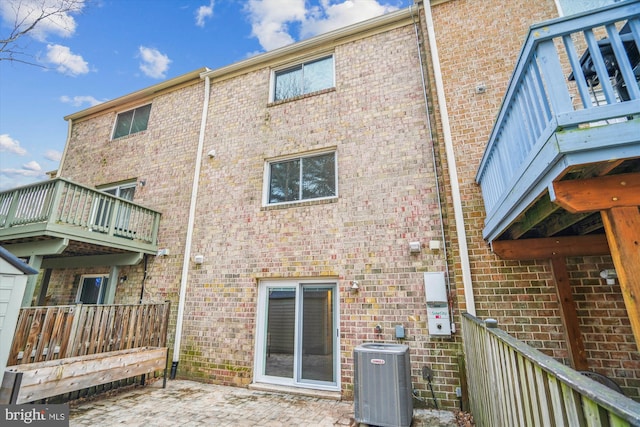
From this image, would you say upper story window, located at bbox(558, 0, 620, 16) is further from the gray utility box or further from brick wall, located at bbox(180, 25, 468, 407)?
the gray utility box

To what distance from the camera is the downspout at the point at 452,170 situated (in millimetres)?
4441

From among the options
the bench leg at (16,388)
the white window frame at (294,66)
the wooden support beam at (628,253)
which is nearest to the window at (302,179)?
the white window frame at (294,66)

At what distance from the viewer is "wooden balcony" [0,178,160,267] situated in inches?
222

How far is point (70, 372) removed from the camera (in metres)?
3.97

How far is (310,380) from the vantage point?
205 inches

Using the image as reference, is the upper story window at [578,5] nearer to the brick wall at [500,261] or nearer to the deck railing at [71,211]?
the brick wall at [500,261]

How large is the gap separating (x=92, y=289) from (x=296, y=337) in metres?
5.99

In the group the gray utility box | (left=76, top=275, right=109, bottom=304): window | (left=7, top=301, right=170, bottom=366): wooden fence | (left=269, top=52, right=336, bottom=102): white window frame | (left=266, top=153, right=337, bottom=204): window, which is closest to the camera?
the gray utility box

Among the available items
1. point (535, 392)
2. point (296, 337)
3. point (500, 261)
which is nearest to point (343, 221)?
point (296, 337)

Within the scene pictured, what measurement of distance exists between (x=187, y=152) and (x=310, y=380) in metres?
6.38

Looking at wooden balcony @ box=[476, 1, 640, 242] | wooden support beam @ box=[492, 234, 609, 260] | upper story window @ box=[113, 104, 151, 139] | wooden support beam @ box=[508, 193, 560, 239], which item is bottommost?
wooden support beam @ box=[492, 234, 609, 260]

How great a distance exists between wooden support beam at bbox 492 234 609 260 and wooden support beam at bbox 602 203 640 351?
2.24 meters

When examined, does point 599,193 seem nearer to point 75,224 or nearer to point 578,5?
point 578,5

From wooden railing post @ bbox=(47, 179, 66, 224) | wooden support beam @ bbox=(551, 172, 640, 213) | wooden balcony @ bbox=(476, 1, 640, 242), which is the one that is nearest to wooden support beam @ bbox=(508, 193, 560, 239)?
wooden balcony @ bbox=(476, 1, 640, 242)
